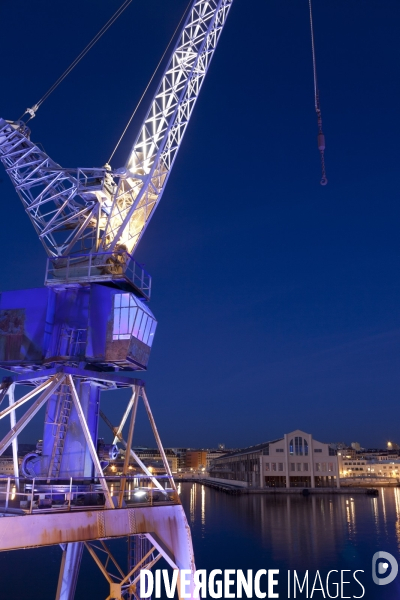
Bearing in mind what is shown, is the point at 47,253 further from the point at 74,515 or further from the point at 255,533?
the point at 255,533

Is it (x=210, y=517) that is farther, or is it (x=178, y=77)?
(x=210, y=517)

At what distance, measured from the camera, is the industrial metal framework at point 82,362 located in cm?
1653

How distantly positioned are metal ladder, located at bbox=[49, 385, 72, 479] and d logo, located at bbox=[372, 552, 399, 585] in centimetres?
3144

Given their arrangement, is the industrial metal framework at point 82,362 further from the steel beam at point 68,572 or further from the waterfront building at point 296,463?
the waterfront building at point 296,463

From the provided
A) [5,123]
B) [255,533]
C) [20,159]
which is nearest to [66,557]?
[20,159]

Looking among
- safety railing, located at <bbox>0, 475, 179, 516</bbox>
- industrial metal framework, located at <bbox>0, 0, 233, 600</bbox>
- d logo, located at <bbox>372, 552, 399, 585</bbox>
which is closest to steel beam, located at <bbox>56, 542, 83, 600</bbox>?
industrial metal framework, located at <bbox>0, 0, 233, 600</bbox>

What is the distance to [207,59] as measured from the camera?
32250mm

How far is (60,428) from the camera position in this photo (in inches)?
771

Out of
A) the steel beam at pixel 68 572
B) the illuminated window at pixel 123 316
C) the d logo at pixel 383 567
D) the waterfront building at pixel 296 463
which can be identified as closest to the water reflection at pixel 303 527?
the d logo at pixel 383 567

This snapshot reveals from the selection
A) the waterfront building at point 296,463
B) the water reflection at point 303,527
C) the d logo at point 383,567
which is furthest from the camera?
the waterfront building at point 296,463

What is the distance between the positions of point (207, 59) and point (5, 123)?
560 inches

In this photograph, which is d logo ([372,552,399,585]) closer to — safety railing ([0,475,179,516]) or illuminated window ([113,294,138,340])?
safety railing ([0,475,179,516])

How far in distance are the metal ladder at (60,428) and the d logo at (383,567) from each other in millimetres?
31439

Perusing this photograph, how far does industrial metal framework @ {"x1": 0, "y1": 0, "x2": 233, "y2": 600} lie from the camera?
651 inches
